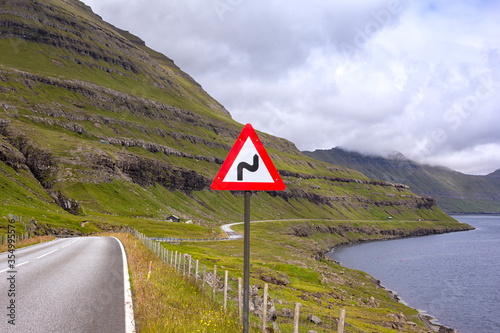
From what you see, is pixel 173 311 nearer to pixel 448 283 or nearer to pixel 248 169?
pixel 248 169

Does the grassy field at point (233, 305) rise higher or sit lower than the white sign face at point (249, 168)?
lower

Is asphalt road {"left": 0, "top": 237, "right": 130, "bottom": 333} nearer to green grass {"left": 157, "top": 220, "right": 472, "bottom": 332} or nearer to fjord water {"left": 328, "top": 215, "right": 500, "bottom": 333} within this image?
green grass {"left": 157, "top": 220, "right": 472, "bottom": 332}

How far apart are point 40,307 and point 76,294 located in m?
2.05

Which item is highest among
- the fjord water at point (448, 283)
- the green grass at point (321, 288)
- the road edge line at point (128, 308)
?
the road edge line at point (128, 308)

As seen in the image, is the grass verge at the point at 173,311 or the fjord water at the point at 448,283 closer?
the grass verge at the point at 173,311

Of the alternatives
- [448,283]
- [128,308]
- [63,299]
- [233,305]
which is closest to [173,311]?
[128,308]

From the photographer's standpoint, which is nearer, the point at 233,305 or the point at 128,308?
the point at 128,308

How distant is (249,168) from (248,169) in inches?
1.3

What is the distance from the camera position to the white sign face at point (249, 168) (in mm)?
7156

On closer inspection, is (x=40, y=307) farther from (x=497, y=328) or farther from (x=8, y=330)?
(x=497, y=328)

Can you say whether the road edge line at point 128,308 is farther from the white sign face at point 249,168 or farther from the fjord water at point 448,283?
the fjord water at point 448,283

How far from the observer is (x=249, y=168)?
A: 23.6 ft

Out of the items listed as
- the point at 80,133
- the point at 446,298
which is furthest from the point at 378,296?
the point at 80,133

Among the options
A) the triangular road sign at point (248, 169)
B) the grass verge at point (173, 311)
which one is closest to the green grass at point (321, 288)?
the grass verge at point (173, 311)
